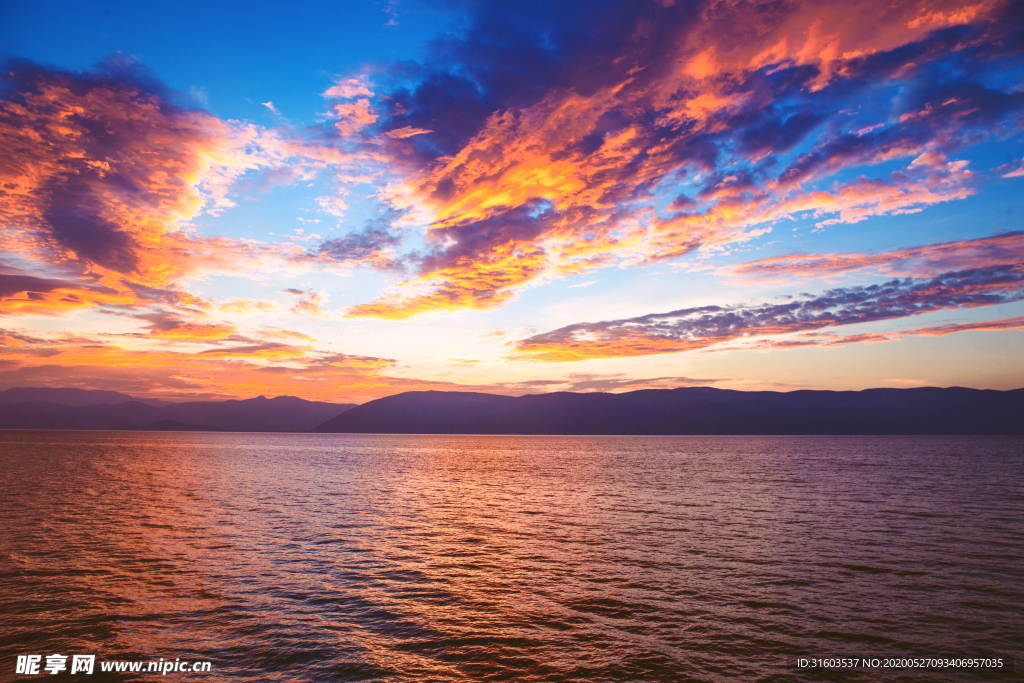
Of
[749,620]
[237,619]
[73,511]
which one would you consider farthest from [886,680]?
[73,511]

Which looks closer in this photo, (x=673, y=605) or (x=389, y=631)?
(x=389, y=631)

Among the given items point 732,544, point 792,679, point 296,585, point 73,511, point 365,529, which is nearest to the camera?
point 792,679

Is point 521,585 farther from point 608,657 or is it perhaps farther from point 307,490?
point 307,490

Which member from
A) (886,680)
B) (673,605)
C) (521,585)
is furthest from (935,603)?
(521,585)

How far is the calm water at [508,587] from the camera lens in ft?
53.4

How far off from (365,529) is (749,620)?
27256mm

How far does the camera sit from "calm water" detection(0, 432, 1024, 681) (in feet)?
53.4

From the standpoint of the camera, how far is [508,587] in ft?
76.5

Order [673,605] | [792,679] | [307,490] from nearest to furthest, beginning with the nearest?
[792,679] → [673,605] → [307,490]

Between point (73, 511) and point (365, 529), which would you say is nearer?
point (365, 529)

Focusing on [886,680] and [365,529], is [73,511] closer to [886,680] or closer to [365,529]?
[365,529]

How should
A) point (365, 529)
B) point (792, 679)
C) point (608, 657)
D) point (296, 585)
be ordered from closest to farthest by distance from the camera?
point (792, 679) → point (608, 657) → point (296, 585) → point (365, 529)

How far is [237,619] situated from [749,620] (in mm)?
19761

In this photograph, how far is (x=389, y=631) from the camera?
59.7 ft
